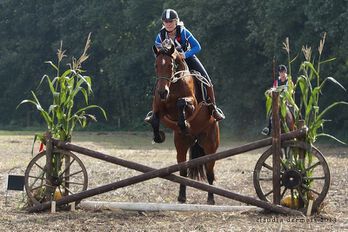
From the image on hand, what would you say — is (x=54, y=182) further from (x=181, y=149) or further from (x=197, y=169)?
(x=197, y=169)

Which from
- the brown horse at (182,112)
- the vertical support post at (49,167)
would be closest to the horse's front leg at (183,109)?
the brown horse at (182,112)

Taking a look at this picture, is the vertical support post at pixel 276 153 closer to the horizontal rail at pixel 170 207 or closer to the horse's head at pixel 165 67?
the horizontal rail at pixel 170 207

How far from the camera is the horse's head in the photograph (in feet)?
31.0

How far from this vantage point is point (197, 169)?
37.5 ft

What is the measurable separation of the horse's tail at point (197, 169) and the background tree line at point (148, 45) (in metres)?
19.7

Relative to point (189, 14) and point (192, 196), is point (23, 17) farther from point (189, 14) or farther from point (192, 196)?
point (192, 196)

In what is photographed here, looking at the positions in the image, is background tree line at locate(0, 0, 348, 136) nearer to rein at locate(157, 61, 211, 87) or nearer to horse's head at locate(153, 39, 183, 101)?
rein at locate(157, 61, 211, 87)

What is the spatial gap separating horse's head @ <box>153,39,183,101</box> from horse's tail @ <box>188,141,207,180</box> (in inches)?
79.0

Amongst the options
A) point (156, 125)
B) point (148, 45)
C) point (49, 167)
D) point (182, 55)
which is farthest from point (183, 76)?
point (148, 45)

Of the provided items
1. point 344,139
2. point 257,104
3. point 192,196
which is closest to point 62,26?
point 257,104

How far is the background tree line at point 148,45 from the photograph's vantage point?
32656 millimetres

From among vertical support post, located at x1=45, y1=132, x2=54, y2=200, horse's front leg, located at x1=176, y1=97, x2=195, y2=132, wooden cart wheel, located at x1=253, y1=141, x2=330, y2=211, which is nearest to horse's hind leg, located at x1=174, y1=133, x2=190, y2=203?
horse's front leg, located at x1=176, y1=97, x2=195, y2=132

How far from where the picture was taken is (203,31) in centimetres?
3744

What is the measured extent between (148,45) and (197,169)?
121 feet
